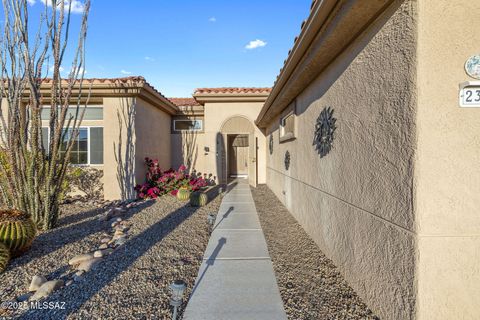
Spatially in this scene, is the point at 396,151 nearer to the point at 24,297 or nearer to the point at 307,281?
the point at 307,281

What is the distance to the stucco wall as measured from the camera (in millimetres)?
2078

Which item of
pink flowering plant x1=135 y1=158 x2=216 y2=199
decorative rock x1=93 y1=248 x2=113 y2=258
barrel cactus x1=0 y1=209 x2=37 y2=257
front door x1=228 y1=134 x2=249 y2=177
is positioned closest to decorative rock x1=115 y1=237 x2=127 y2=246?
decorative rock x1=93 y1=248 x2=113 y2=258

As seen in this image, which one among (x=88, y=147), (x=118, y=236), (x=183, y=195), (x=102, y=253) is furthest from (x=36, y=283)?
(x=88, y=147)

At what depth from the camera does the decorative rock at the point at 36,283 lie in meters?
3.14

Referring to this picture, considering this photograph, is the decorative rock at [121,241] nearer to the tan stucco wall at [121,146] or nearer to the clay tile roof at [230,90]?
the tan stucco wall at [121,146]

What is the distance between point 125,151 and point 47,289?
650cm

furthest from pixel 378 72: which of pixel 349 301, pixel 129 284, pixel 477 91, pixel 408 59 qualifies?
pixel 129 284

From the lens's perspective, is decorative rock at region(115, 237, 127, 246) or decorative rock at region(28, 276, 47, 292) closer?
decorative rock at region(28, 276, 47, 292)

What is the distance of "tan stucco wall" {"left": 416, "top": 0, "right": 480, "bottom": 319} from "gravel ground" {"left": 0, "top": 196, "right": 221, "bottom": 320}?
2.52 meters

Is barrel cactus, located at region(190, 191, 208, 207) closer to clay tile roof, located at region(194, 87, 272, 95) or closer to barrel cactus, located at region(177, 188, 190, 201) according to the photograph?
barrel cactus, located at region(177, 188, 190, 201)

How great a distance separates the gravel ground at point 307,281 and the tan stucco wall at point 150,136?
597cm

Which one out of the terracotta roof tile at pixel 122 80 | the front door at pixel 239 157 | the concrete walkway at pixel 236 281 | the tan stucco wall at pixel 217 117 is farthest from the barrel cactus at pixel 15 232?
the front door at pixel 239 157

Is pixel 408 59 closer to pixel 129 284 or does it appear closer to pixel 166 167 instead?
pixel 129 284

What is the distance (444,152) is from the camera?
1951 millimetres
